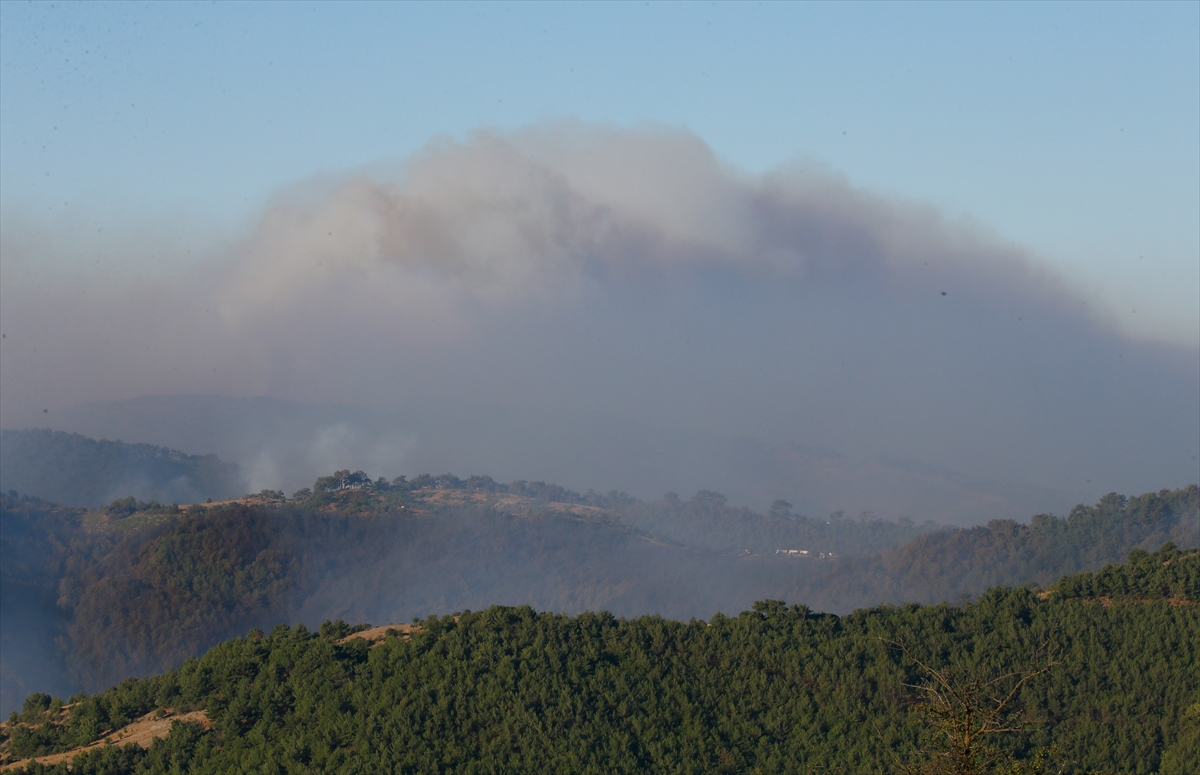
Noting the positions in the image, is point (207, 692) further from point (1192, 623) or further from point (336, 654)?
point (1192, 623)

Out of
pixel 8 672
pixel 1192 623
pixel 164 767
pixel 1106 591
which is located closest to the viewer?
pixel 164 767

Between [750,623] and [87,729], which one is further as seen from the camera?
[750,623]

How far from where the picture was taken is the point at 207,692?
63.5 metres

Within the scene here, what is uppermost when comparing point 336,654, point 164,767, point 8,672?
point 336,654

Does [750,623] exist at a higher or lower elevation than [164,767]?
higher

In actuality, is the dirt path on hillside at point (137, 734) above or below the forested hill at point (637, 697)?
below

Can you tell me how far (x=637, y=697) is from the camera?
64062 millimetres

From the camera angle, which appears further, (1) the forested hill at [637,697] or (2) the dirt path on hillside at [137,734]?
(2) the dirt path on hillside at [137,734]

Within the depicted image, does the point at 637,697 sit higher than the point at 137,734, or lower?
higher

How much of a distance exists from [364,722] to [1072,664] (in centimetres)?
3788

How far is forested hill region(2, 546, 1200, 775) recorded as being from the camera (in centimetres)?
5781

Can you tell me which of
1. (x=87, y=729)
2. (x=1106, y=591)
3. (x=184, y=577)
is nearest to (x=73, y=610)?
(x=184, y=577)

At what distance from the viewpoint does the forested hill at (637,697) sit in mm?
57812

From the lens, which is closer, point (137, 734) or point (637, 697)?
point (137, 734)
